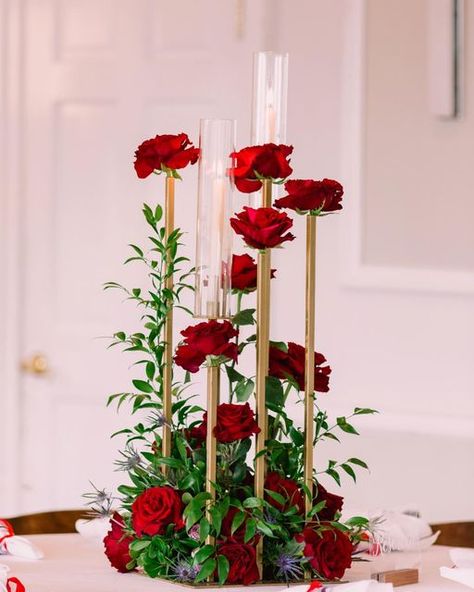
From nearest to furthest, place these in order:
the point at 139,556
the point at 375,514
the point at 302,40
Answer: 1. the point at 139,556
2. the point at 375,514
3. the point at 302,40

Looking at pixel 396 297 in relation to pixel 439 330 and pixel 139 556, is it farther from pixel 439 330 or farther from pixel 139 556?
pixel 139 556

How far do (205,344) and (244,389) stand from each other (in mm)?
93

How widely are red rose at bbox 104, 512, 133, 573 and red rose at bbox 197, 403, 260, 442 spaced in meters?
0.20

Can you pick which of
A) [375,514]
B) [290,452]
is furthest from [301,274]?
[290,452]

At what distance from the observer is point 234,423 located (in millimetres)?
1517

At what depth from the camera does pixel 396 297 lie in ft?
10.3

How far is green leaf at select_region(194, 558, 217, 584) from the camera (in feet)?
4.94

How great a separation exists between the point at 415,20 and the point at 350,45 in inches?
7.2

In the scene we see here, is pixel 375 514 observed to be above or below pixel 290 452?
below

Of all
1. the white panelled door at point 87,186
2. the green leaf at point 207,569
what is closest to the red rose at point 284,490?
the green leaf at point 207,569

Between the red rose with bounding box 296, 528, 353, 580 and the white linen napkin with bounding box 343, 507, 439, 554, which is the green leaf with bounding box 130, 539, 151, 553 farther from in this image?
the white linen napkin with bounding box 343, 507, 439, 554

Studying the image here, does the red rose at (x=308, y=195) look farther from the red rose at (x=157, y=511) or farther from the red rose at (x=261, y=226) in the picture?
the red rose at (x=157, y=511)

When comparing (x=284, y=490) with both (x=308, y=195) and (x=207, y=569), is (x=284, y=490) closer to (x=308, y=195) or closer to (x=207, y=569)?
(x=207, y=569)

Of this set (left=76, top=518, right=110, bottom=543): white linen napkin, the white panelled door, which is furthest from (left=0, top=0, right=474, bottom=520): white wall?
(left=76, top=518, right=110, bottom=543): white linen napkin
